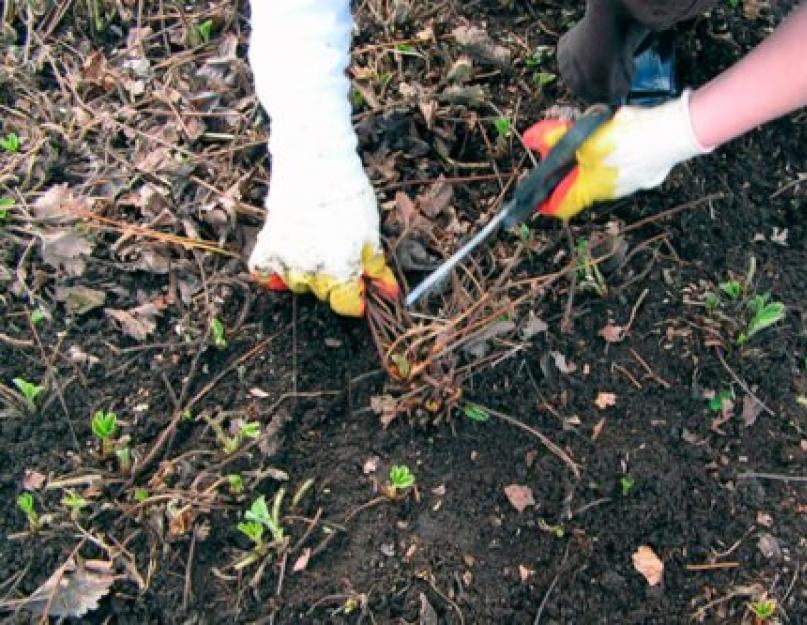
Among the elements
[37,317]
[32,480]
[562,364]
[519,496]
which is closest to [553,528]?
[519,496]

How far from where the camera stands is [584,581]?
4.94ft

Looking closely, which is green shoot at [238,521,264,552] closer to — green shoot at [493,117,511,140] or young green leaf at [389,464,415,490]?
young green leaf at [389,464,415,490]

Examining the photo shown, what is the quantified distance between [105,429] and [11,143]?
692mm

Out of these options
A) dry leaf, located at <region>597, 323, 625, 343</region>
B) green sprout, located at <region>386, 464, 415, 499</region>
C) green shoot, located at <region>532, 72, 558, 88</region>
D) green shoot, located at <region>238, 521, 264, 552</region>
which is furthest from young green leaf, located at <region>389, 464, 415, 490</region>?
green shoot, located at <region>532, 72, 558, 88</region>

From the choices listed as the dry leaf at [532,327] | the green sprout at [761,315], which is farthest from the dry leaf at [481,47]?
the green sprout at [761,315]

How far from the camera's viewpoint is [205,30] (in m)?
1.96

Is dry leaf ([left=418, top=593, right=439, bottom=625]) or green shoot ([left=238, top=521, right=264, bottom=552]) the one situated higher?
green shoot ([left=238, top=521, right=264, bottom=552])

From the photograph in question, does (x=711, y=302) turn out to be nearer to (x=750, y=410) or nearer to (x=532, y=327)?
(x=750, y=410)

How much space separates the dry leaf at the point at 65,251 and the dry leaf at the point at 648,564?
3.70ft

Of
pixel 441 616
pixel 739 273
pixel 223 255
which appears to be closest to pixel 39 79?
pixel 223 255

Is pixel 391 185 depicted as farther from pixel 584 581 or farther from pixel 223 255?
pixel 584 581

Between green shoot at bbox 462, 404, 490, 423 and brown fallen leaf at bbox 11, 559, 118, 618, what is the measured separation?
64cm

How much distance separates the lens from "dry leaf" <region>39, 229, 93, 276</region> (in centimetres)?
169

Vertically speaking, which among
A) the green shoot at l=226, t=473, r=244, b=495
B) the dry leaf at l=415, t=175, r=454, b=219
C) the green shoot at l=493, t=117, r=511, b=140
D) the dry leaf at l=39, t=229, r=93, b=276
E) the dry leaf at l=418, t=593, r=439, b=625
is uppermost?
the green shoot at l=493, t=117, r=511, b=140
